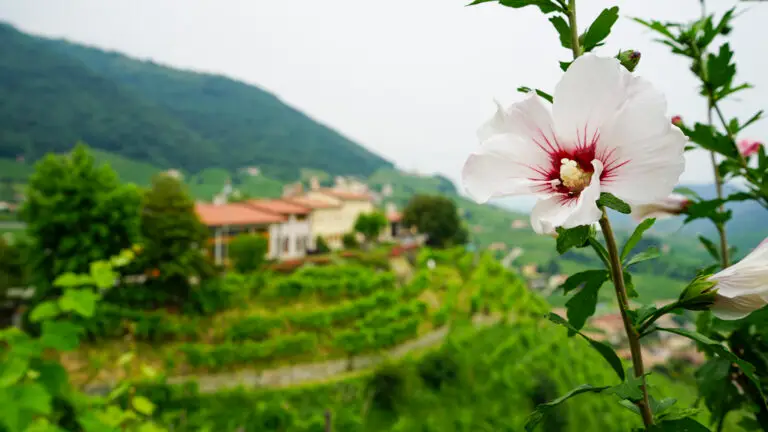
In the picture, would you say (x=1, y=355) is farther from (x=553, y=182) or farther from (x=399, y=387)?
(x=399, y=387)

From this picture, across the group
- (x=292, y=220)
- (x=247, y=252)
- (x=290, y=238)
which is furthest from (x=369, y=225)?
(x=247, y=252)

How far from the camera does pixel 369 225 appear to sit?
16438 mm

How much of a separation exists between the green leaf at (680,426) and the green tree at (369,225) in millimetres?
16164

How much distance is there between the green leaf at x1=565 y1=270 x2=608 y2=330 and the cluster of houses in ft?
32.3

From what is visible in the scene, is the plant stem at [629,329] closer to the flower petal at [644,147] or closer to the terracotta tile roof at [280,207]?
the flower petal at [644,147]

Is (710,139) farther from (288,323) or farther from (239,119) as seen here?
(239,119)

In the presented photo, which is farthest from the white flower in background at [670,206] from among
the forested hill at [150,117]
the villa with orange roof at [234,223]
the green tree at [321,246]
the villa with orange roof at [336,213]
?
the forested hill at [150,117]

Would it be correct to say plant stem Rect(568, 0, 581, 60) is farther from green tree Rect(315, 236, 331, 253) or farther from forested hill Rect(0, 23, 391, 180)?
forested hill Rect(0, 23, 391, 180)

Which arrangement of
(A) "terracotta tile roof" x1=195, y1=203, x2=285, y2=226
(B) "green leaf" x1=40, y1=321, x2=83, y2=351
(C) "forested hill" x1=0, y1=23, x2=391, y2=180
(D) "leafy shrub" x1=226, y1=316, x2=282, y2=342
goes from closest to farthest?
(B) "green leaf" x1=40, y1=321, x2=83, y2=351
(D) "leafy shrub" x1=226, y1=316, x2=282, y2=342
(A) "terracotta tile roof" x1=195, y1=203, x2=285, y2=226
(C) "forested hill" x1=0, y1=23, x2=391, y2=180

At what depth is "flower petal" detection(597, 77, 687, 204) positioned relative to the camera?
24cm

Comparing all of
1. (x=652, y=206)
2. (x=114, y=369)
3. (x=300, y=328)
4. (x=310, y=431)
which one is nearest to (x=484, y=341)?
(x=300, y=328)

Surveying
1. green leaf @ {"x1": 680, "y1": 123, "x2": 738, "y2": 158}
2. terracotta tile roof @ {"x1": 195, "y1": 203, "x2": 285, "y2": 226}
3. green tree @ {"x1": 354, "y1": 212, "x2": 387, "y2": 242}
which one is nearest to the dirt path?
terracotta tile roof @ {"x1": 195, "y1": 203, "x2": 285, "y2": 226}

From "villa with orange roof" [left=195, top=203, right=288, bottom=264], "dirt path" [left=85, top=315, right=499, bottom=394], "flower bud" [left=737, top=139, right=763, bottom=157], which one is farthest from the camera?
"villa with orange roof" [left=195, top=203, right=288, bottom=264]

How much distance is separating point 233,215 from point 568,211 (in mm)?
13289
